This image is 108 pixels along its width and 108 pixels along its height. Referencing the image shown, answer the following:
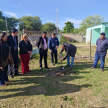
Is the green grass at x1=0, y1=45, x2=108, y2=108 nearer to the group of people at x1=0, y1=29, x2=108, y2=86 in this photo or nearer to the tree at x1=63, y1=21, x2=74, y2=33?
the group of people at x1=0, y1=29, x2=108, y2=86

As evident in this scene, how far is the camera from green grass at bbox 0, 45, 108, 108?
8.21 feet

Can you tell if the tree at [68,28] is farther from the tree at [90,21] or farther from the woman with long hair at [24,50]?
the woman with long hair at [24,50]

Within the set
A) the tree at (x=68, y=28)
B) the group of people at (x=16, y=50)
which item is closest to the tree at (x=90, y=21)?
the tree at (x=68, y=28)

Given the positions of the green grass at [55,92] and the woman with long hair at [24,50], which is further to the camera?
the woman with long hair at [24,50]

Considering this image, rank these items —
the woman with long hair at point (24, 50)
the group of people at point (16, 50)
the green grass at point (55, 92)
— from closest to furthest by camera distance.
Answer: the green grass at point (55, 92)
the group of people at point (16, 50)
the woman with long hair at point (24, 50)

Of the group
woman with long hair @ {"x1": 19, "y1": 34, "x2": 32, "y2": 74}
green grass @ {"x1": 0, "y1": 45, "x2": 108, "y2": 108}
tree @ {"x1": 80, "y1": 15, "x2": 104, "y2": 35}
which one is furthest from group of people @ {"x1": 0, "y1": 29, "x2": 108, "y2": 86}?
tree @ {"x1": 80, "y1": 15, "x2": 104, "y2": 35}

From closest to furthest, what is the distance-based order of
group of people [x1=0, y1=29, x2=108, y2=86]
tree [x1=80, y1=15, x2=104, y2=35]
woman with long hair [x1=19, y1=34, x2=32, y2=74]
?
group of people [x1=0, y1=29, x2=108, y2=86]
woman with long hair [x1=19, y1=34, x2=32, y2=74]
tree [x1=80, y1=15, x2=104, y2=35]

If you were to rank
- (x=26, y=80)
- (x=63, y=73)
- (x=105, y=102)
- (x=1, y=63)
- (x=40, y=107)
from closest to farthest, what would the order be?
(x=40, y=107) → (x=105, y=102) → (x=1, y=63) → (x=26, y=80) → (x=63, y=73)

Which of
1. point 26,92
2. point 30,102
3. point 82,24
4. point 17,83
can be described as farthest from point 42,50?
point 82,24

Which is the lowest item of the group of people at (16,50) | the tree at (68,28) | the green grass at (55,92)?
the green grass at (55,92)

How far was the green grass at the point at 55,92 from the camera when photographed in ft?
8.21

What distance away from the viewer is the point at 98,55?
4762 millimetres

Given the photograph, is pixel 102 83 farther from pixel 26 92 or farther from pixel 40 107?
pixel 26 92

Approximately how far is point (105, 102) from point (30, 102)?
2001 mm
